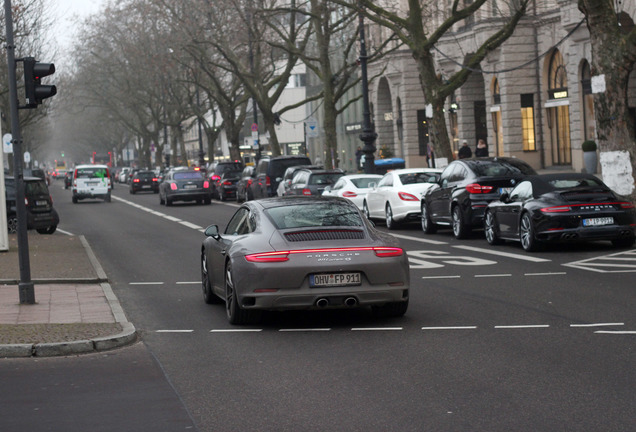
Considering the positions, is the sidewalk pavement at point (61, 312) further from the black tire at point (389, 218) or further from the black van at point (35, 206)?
the black van at point (35, 206)

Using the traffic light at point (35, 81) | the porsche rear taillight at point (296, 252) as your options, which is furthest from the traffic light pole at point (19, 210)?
the porsche rear taillight at point (296, 252)

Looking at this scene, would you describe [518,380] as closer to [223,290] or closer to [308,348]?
[308,348]

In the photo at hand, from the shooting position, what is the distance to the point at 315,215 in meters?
12.0

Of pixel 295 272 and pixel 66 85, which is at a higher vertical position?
pixel 66 85

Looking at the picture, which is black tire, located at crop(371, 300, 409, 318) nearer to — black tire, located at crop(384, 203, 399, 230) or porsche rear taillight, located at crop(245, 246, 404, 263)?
porsche rear taillight, located at crop(245, 246, 404, 263)

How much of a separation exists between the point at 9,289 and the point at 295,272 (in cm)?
600

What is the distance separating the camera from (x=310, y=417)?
720 centimetres

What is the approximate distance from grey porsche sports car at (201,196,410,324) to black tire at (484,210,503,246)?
29.6 ft

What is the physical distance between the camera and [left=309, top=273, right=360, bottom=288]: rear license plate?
11078mm

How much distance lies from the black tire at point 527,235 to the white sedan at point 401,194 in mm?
6502

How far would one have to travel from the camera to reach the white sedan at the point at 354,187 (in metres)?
30.5

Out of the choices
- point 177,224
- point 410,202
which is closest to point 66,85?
point 177,224

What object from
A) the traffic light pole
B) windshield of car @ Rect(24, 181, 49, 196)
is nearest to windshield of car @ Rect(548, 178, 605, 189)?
the traffic light pole

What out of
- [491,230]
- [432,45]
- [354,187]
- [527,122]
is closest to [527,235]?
[491,230]
